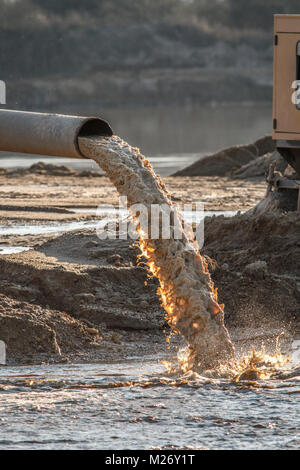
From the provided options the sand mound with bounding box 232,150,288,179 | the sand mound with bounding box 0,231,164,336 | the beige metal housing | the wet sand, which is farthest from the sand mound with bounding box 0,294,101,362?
the sand mound with bounding box 232,150,288,179

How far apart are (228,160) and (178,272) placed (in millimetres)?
14133

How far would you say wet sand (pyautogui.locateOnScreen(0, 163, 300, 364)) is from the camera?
7379 mm

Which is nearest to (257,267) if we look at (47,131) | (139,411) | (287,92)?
(47,131)

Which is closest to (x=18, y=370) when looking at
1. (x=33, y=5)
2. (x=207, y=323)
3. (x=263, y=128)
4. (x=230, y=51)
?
(x=207, y=323)

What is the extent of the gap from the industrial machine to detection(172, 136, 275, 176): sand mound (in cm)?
951

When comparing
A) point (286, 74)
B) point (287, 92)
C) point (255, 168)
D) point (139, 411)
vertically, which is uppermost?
point (286, 74)

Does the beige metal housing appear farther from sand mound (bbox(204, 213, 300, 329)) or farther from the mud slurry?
the mud slurry

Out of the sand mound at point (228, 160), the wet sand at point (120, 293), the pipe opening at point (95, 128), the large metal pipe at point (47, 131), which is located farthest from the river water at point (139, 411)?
the sand mound at point (228, 160)

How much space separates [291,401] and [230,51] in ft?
168

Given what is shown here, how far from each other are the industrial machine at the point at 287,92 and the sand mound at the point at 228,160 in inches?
374

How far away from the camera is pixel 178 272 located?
6.86 m

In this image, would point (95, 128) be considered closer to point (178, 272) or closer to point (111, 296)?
point (178, 272)

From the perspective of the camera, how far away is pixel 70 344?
741cm
